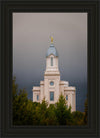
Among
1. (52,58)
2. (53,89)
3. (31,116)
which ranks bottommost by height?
(31,116)

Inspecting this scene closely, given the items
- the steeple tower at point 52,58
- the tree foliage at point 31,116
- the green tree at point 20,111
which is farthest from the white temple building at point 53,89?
the green tree at point 20,111

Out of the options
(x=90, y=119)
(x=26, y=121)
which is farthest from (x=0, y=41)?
(x=90, y=119)

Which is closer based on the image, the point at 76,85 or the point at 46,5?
the point at 46,5

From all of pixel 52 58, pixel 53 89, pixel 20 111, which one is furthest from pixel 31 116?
pixel 52 58

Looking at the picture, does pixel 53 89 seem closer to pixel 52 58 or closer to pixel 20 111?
pixel 52 58

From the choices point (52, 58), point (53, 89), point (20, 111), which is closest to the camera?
point (20, 111)

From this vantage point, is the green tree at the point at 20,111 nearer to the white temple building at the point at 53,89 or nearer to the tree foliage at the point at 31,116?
the tree foliage at the point at 31,116

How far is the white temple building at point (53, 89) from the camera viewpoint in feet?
9.29

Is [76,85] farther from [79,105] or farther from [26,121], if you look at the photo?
[26,121]

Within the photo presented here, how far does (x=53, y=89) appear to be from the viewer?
129 inches

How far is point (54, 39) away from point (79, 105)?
129 cm

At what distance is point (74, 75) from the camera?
9.33ft

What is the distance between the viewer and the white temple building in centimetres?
283

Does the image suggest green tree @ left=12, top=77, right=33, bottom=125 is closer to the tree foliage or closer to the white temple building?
the tree foliage
